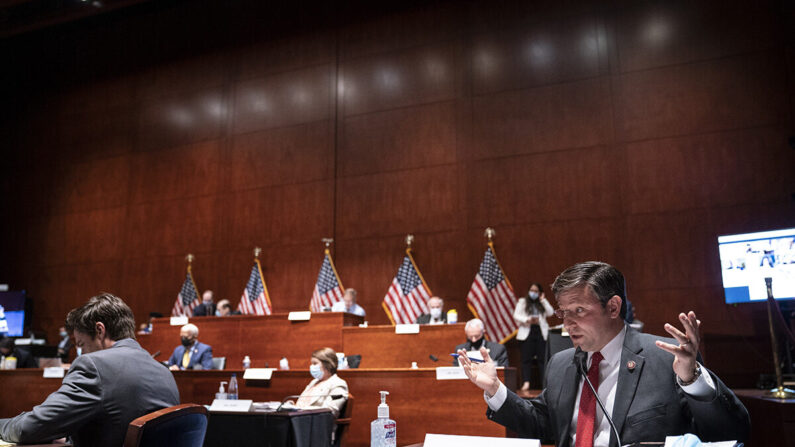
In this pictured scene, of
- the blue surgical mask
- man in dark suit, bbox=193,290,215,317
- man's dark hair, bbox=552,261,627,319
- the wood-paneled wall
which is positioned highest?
the wood-paneled wall

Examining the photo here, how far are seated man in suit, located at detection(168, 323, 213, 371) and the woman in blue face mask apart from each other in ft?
6.69

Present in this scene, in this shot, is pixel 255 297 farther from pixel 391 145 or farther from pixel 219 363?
pixel 391 145

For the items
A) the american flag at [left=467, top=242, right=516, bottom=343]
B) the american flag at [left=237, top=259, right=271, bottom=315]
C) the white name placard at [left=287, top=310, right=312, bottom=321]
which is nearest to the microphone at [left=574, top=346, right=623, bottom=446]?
the white name placard at [left=287, top=310, right=312, bottom=321]

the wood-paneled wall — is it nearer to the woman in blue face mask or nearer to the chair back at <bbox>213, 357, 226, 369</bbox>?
the chair back at <bbox>213, 357, 226, 369</bbox>

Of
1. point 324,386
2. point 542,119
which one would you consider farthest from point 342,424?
point 542,119

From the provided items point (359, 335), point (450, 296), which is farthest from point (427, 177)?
point (359, 335)

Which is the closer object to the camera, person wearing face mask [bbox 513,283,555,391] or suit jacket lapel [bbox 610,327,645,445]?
suit jacket lapel [bbox 610,327,645,445]

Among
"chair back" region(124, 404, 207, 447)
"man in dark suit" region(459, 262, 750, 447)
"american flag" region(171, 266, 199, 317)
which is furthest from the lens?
"american flag" region(171, 266, 199, 317)

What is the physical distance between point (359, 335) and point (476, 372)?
4735mm

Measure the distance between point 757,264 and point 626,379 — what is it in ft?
18.3

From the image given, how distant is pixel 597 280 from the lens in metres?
1.84

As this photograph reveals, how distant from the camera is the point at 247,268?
32.0 feet

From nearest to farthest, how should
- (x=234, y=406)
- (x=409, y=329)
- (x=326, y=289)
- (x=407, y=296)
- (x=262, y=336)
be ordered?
1. (x=234, y=406)
2. (x=409, y=329)
3. (x=262, y=336)
4. (x=407, y=296)
5. (x=326, y=289)

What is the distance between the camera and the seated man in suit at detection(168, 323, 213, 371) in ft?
21.9
